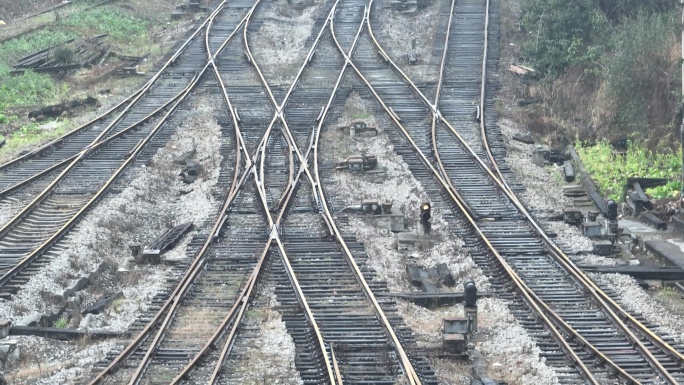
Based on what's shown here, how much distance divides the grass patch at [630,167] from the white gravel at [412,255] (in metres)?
3.76

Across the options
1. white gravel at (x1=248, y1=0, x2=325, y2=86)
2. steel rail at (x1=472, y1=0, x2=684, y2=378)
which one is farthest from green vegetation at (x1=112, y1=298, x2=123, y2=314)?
white gravel at (x1=248, y1=0, x2=325, y2=86)

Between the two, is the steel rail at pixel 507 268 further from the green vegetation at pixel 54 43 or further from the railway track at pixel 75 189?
the green vegetation at pixel 54 43

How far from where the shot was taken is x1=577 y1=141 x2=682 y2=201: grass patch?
838 inches

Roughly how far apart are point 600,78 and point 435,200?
8722mm

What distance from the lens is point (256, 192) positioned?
67.5 ft

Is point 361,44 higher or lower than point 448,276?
higher

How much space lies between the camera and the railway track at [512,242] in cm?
1341

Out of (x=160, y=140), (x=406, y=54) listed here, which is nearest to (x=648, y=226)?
(x=160, y=140)

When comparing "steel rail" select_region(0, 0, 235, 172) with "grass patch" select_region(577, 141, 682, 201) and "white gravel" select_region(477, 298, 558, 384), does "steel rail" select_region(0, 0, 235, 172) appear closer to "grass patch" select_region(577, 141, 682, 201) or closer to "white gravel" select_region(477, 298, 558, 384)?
"grass patch" select_region(577, 141, 682, 201)

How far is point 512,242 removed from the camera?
17953 mm

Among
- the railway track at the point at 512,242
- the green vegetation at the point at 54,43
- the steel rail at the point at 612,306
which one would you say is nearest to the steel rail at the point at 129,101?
the green vegetation at the point at 54,43

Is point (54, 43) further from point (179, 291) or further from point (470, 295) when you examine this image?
point (470, 295)

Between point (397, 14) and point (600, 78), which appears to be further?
point (397, 14)

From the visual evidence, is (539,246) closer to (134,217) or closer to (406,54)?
(134,217)
